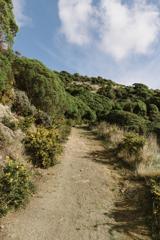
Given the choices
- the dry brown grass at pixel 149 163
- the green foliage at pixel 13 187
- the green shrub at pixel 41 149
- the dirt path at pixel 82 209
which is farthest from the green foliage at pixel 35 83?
the green foliage at pixel 13 187

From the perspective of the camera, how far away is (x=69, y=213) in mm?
6395

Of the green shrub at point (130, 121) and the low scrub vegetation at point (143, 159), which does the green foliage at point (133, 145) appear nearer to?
the low scrub vegetation at point (143, 159)

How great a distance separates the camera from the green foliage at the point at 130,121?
16237 mm

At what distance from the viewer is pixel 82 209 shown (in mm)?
6613

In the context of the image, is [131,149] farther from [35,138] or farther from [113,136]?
[113,136]

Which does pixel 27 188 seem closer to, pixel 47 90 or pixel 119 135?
pixel 119 135

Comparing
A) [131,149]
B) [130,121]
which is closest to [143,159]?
[131,149]

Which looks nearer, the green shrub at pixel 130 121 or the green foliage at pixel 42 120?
the green foliage at pixel 42 120

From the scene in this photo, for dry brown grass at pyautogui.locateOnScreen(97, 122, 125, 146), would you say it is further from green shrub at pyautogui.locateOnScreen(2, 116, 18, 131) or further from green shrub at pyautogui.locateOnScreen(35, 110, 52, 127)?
green shrub at pyautogui.locateOnScreen(2, 116, 18, 131)

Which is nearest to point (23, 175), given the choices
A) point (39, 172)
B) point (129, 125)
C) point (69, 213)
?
point (69, 213)

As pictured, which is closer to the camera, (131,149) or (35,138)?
(35,138)

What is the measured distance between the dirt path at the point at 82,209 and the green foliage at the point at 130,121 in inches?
261

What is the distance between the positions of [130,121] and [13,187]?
12.1 metres

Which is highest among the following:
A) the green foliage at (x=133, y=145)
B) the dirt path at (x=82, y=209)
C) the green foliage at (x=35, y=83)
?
the green foliage at (x=35, y=83)
